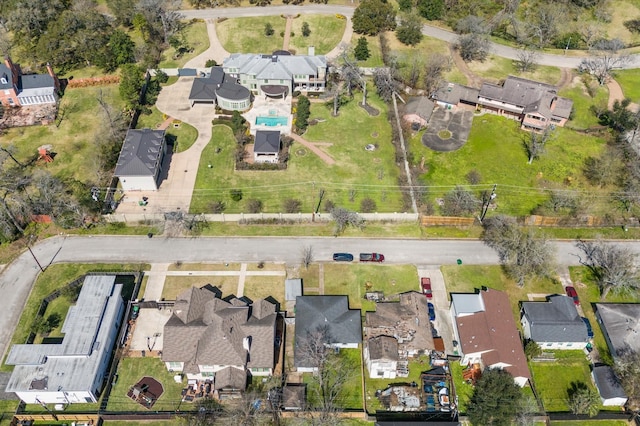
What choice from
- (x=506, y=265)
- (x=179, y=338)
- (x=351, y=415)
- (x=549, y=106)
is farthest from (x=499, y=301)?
(x=549, y=106)

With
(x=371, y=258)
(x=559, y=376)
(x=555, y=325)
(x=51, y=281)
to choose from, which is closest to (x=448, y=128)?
(x=371, y=258)

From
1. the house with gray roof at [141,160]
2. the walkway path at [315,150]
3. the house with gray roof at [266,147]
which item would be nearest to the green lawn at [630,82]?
the walkway path at [315,150]

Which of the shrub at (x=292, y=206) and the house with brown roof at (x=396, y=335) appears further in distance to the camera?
the shrub at (x=292, y=206)

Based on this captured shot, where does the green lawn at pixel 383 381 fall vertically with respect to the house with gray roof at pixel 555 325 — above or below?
below

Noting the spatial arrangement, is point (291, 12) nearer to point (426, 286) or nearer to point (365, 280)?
point (365, 280)

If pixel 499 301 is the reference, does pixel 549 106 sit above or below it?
above

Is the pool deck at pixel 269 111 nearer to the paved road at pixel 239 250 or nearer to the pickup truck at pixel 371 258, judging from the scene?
the paved road at pixel 239 250

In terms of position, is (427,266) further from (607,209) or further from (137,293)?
(137,293)
